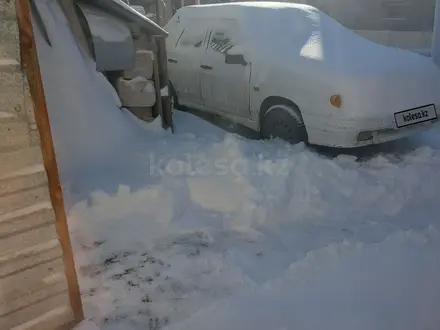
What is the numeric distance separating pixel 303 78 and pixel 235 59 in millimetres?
1183

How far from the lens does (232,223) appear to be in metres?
3.87

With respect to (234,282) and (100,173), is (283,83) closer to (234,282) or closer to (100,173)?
(100,173)

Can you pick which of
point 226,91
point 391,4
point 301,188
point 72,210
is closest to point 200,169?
point 301,188

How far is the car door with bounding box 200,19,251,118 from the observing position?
243 inches

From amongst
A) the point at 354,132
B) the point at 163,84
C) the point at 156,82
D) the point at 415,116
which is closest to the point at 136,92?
the point at 156,82

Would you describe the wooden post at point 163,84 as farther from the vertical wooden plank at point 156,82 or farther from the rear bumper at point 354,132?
the rear bumper at point 354,132

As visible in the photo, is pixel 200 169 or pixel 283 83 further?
pixel 283 83

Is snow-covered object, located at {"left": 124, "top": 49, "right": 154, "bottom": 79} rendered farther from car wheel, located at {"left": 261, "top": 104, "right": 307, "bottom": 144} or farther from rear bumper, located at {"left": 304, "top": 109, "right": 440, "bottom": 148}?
rear bumper, located at {"left": 304, "top": 109, "right": 440, "bottom": 148}

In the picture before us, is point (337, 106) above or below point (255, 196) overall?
above

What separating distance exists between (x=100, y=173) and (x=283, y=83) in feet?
7.98

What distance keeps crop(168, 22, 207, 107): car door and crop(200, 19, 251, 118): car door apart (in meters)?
0.17

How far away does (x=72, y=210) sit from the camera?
3.88 meters

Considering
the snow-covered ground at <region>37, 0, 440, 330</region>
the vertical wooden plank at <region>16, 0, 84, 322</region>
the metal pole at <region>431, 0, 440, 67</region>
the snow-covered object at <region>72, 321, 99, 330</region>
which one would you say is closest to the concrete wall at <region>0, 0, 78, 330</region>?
the vertical wooden plank at <region>16, 0, 84, 322</region>

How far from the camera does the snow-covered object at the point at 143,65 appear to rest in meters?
5.56
